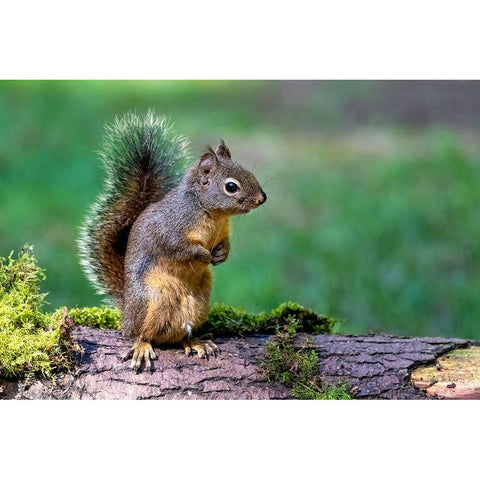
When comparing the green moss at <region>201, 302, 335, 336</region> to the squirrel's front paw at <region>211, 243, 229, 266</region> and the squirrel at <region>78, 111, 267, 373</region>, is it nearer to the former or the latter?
the squirrel at <region>78, 111, 267, 373</region>

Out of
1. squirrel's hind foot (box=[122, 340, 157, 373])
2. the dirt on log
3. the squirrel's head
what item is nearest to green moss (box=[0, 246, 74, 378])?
A: the dirt on log

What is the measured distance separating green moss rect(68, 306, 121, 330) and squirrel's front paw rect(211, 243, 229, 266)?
498 millimetres

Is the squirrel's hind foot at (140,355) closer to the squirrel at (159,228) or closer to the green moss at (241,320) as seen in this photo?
the squirrel at (159,228)

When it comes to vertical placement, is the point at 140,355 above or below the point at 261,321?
below

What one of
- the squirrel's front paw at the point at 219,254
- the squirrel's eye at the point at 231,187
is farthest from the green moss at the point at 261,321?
the squirrel's eye at the point at 231,187

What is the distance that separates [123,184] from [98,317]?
534 mm

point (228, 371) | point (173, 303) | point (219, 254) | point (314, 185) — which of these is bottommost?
point (228, 371)

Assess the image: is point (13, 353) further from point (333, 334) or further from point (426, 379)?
point (426, 379)

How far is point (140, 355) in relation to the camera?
2803 millimetres

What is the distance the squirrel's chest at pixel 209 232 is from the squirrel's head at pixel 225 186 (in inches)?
2.3

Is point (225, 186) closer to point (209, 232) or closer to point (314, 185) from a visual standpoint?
point (209, 232)

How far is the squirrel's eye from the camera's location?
2924 millimetres

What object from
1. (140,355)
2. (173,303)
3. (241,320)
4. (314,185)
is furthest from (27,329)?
(314,185)
